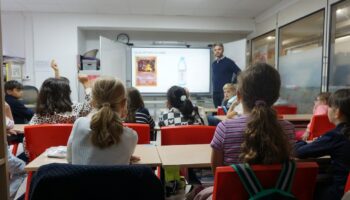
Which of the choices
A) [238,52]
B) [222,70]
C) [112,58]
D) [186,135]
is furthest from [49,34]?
[186,135]

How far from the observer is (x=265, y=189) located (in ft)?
3.60

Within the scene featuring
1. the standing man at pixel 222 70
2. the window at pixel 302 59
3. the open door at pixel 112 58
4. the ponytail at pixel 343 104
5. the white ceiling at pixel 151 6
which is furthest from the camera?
the standing man at pixel 222 70

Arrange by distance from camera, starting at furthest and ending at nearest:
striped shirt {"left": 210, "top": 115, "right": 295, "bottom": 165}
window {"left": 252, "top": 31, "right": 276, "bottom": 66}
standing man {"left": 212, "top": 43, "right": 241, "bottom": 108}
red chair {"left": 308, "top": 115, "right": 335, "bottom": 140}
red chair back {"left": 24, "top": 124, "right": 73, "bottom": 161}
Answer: window {"left": 252, "top": 31, "right": 276, "bottom": 66} → standing man {"left": 212, "top": 43, "right": 241, "bottom": 108} → red chair {"left": 308, "top": 115, "right": 335, "bottom": 140} → red chair back {"left": 24, "top": 124, "right": 73, "bottom": 161} → striped shirt {"left": 210, "top": 115, "right": 295, "bottom": 165}

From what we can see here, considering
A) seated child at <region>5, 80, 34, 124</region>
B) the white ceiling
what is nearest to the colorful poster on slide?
the white ceiling

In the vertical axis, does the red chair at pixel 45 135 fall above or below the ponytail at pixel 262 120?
below

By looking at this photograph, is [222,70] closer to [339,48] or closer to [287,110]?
[287,110]

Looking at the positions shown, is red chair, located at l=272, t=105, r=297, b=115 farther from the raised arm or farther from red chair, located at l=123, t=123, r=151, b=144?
the raised arm

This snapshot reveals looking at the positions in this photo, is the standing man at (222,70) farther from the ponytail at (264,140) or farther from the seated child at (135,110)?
the ponytail at (264,140)

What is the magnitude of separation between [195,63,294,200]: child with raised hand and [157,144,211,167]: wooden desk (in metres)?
0.18

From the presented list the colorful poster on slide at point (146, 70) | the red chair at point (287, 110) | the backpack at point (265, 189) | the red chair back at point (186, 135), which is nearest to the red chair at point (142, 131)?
the red chair back at point (186, 135)

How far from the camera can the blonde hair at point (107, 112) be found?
1.33m

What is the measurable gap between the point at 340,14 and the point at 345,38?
0.38 metres

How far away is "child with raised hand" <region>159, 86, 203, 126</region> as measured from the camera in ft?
8.23

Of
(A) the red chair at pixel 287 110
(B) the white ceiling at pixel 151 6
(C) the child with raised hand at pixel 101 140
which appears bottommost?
(A) the red chair at pixel 287 110
